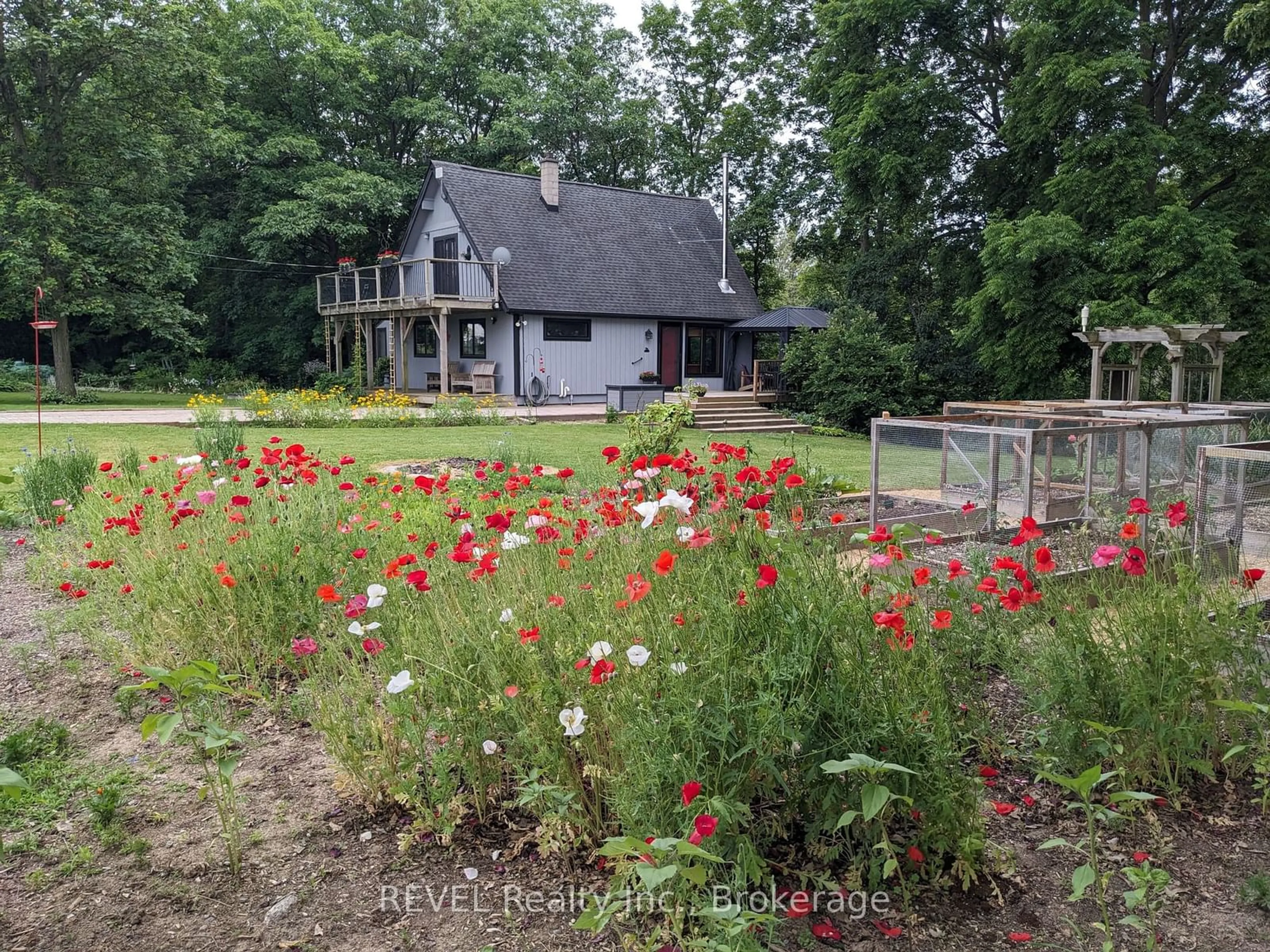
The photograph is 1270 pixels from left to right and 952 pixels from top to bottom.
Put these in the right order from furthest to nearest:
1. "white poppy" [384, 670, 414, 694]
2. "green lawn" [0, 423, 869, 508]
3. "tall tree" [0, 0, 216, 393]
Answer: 1. "tall tree" [0, 0, 216, 393]
2. "green lawn" [0, 423, 869, 508]
3. "white poppy" [384, 670, 414, 694]

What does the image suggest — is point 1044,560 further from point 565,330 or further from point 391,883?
point 565,330

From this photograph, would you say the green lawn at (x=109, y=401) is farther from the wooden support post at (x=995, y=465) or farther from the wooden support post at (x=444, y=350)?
the wooden support post at (x=995, y=465)

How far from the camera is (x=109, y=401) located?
915 inches

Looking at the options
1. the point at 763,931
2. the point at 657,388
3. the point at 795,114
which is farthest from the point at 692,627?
the point at 795,114

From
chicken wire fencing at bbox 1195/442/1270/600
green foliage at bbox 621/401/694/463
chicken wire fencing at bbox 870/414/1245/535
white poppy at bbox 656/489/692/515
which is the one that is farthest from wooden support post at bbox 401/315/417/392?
white poppy at bbox 656/489/692/515

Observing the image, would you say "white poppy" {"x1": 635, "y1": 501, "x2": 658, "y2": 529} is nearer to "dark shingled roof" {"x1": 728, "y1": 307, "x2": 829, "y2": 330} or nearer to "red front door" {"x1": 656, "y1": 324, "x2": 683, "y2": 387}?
"dark shingled roof" {"x1": 728, "y1": 307, "x2": 829, "y2": 330}

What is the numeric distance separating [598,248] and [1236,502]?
73.0 feet

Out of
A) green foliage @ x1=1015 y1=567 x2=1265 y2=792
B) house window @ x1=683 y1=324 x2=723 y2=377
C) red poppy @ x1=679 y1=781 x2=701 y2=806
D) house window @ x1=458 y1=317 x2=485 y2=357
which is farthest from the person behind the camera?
house window @ x1=683 y1=324 x2=723 y2=377

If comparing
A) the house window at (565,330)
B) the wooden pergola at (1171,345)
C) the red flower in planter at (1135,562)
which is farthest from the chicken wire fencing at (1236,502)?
the house window at (565,330)

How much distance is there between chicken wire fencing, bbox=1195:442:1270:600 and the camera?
4523mm

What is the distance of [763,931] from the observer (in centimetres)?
221

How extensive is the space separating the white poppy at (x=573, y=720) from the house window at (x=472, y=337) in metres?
23.0

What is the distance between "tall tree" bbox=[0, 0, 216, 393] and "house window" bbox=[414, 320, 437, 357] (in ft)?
19.5

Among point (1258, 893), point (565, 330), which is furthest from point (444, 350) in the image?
point (1258, 893)
